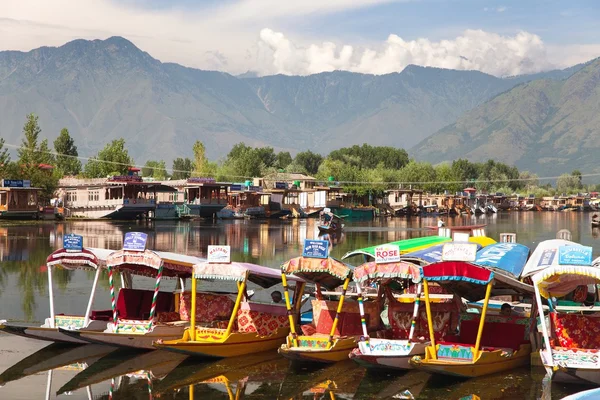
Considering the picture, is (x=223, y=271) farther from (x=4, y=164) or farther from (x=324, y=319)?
(x=4, y=164)

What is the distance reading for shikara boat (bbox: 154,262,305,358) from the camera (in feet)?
59.5

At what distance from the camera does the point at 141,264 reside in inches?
766

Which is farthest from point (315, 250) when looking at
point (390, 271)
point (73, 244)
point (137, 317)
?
point (73, 244)

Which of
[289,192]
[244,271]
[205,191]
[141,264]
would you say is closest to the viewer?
[244,271]

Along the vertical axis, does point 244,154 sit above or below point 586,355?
above

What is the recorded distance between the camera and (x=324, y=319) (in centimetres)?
1895

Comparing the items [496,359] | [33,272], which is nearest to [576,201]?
[33,272]

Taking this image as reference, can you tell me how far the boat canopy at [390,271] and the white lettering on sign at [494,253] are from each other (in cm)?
259

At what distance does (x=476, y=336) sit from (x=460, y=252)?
8.62 feet

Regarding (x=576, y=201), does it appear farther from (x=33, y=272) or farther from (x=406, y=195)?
(x=33, y=272)

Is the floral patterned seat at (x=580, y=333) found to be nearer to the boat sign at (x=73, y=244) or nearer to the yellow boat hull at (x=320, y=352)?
the yellow boat hull at (x=320, y=352)

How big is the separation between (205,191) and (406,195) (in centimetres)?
4677

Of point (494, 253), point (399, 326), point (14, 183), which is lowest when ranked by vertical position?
point (399, 326)

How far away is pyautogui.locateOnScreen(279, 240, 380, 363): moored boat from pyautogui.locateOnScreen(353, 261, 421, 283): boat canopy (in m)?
0.44
